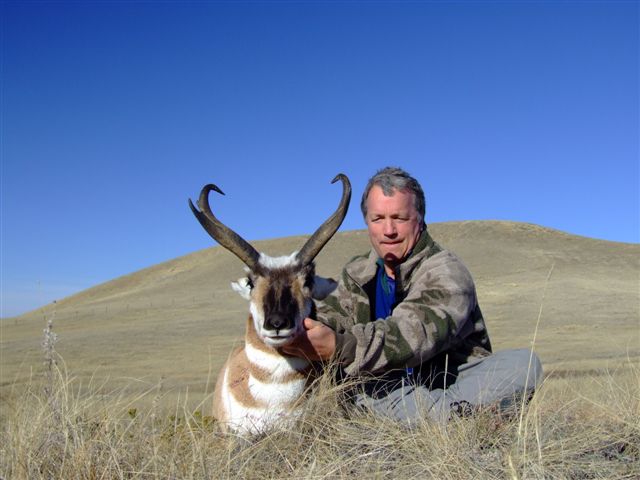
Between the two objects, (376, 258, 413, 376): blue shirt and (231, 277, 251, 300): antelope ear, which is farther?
(376, 258, 413, 376): blue shirt

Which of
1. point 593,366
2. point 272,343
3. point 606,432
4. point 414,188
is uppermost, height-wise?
point 414,188

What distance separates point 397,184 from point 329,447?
7.76ft

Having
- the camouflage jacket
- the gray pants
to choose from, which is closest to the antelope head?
the camouflage jacket

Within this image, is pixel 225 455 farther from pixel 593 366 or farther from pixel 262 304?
pixel 593 366

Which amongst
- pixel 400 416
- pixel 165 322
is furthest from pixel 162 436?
pixel 165 322

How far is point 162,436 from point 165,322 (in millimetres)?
25169

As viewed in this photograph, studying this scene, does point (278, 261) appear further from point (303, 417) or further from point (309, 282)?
point (303, 417)

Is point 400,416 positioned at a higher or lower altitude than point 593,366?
higher

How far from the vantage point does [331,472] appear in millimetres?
3549

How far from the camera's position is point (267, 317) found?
451 cm

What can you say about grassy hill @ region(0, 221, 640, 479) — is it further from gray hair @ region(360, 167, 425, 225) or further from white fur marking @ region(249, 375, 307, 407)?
gray hair @ region(360, 167, 425, 225)

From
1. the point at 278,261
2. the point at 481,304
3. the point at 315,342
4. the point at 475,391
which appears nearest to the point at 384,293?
the point at 278,261

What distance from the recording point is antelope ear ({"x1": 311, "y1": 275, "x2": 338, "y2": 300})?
209 inches

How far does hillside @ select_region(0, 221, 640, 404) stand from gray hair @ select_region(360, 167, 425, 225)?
4.66ft
